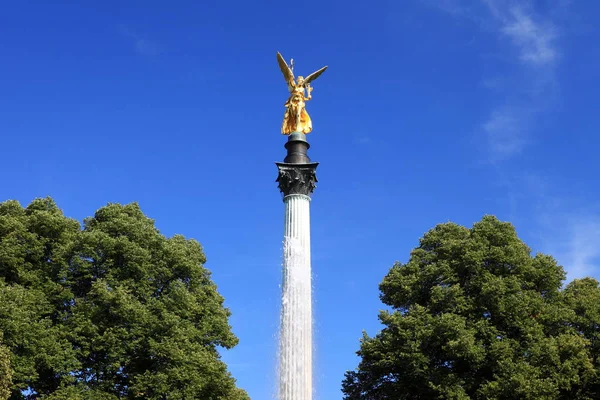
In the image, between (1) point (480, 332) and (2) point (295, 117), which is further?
(1) point (480, 332)

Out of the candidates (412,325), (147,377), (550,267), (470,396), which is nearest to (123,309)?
(147,377)

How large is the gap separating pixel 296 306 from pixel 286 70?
9133mm

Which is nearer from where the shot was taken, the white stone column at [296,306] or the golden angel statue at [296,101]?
the white stone column at [296,306]

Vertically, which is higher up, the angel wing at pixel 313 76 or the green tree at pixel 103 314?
the angel wing at pixel 313 76

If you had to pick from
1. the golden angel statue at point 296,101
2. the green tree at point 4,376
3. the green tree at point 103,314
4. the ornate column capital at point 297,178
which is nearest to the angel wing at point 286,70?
the golden angel statue at point 296,101

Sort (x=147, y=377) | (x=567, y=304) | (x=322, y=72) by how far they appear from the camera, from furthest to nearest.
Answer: (x=567, y=304)
(x=147, y=377)
(x=322, y=72)

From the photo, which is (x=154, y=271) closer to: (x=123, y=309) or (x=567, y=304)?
(x=123, y=309)

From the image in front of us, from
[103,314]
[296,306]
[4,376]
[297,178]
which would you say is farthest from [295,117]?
[4,376]

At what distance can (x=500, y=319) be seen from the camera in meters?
29.8

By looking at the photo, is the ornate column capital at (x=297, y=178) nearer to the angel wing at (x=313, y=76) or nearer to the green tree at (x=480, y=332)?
the angel wing at (x=313, y=76)

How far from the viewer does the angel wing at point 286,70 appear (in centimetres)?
2673

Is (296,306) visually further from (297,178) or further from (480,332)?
(480,332)

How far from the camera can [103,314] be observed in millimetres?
29297

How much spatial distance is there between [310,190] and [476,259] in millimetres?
9679
